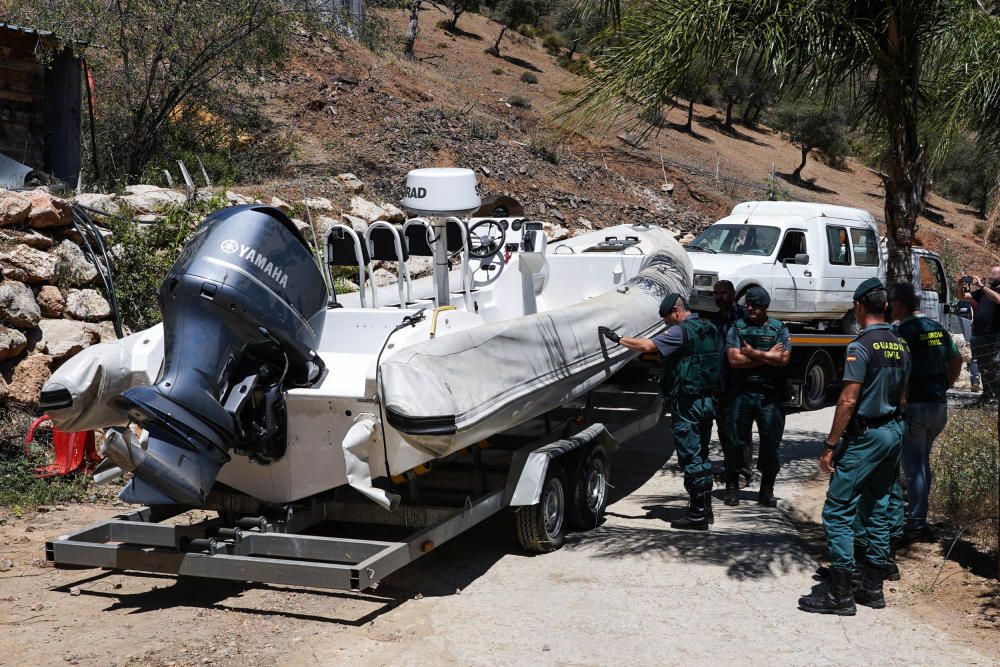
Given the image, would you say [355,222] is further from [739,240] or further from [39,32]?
[739,240]

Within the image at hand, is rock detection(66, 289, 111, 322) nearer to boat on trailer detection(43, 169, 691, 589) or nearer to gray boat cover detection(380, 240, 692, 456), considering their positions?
boat on trailer detection(43, 169, 691, 589)

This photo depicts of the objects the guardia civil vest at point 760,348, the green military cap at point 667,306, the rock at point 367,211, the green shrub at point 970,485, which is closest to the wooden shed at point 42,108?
the rock at point 367,211

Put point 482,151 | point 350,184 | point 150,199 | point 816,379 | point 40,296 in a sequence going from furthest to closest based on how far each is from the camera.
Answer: point 482,151
point 350,184
point 816,379
point 150,199
point 40,296

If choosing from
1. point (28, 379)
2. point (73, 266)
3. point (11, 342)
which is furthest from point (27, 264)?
point (28, 379)

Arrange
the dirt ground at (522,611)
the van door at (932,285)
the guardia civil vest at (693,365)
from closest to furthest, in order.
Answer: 1. the dirt ground at (522,611)
2. the guardia civil vest at (693,365)
3. the van door at (932,285)

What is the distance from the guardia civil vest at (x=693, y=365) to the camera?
777cm

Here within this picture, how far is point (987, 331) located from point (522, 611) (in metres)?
7.87

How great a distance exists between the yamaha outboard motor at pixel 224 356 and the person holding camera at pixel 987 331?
5676 mm

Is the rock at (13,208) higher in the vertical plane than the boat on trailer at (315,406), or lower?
higher

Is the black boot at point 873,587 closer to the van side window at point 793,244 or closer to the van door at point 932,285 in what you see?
the van side window at point 793,244

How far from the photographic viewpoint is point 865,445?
5.93m

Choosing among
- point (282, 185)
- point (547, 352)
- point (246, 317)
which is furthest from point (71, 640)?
point (282, 185)

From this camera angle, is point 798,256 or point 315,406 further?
point 798,256

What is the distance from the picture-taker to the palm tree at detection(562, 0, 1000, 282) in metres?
7.52
